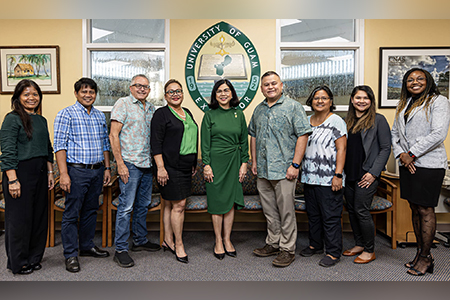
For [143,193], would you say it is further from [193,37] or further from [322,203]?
[193,37]

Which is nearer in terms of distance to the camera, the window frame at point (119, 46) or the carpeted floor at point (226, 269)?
the carpeted floor at point (226, 269)

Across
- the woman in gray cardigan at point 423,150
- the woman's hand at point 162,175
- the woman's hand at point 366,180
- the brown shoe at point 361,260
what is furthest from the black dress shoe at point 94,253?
the woman in gray cardigan at point 423,150

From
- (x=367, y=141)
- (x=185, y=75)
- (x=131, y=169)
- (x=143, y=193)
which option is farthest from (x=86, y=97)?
(x=367, y=141)

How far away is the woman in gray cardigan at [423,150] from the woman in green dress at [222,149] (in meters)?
1.38

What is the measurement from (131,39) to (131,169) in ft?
6.28

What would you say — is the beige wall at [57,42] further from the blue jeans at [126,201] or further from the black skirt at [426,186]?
the black skirt at [426,186]

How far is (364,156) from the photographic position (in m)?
2.68

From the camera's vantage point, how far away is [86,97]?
2.58m

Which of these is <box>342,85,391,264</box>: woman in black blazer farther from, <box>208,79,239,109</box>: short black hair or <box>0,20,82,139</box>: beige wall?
<box>0,20,82,139</box>: beige wall

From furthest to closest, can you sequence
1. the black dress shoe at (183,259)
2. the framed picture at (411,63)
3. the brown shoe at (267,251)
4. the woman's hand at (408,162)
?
the framed picture at (411,63) < the brown shoe at (267,251) < the black dress shoe at (183,259) < the woman's hand at (408,162)

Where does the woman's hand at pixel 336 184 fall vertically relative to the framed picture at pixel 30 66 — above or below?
below

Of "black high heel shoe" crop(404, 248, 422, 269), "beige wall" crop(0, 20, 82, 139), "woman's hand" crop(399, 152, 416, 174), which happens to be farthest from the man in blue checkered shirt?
"black high heel shoe" crop(404, 248, 422, 269)

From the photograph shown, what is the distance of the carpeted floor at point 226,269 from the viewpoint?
2.48m

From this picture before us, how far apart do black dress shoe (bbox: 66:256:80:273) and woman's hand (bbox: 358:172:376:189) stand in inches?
100.0
